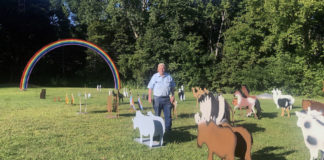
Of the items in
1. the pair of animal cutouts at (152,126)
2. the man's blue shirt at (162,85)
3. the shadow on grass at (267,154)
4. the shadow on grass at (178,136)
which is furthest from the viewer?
the man's blue shirt at (162,85)

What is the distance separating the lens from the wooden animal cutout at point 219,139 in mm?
3504

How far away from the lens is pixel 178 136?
6.29m

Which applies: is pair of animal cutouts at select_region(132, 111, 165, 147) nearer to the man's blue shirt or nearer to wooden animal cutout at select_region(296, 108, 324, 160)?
the man's blue shirt

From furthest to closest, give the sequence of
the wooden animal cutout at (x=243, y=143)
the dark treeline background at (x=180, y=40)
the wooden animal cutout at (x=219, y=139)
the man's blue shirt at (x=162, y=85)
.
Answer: the dark treeline background at (x=180, y=40), the man's blue shirt at (x=162, y=85), the wooden animal cutout at (x=243, y=143), the wooden animal cutout at (x=219, y=139)

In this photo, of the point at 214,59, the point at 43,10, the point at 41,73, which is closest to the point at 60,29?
the point at 43,10

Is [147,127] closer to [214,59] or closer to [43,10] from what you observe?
[214,59]

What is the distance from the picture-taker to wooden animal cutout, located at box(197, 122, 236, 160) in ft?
11.5

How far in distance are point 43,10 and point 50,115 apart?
89.8 ft

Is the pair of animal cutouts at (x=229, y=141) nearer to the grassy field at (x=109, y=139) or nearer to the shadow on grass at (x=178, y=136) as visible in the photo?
the grassy field at (x=109, y=139)

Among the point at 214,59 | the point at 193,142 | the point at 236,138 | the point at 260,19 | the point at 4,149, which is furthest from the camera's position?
the point at 214,59

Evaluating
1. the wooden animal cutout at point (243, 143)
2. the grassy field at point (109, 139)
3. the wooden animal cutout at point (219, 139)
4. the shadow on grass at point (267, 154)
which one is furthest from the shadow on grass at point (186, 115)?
the wooden animal cutout at point (243, 143)

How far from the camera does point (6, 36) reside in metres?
31.8

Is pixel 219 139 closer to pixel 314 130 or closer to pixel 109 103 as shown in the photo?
pixel 314 130

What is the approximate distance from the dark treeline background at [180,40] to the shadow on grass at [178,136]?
15915 millimetres
